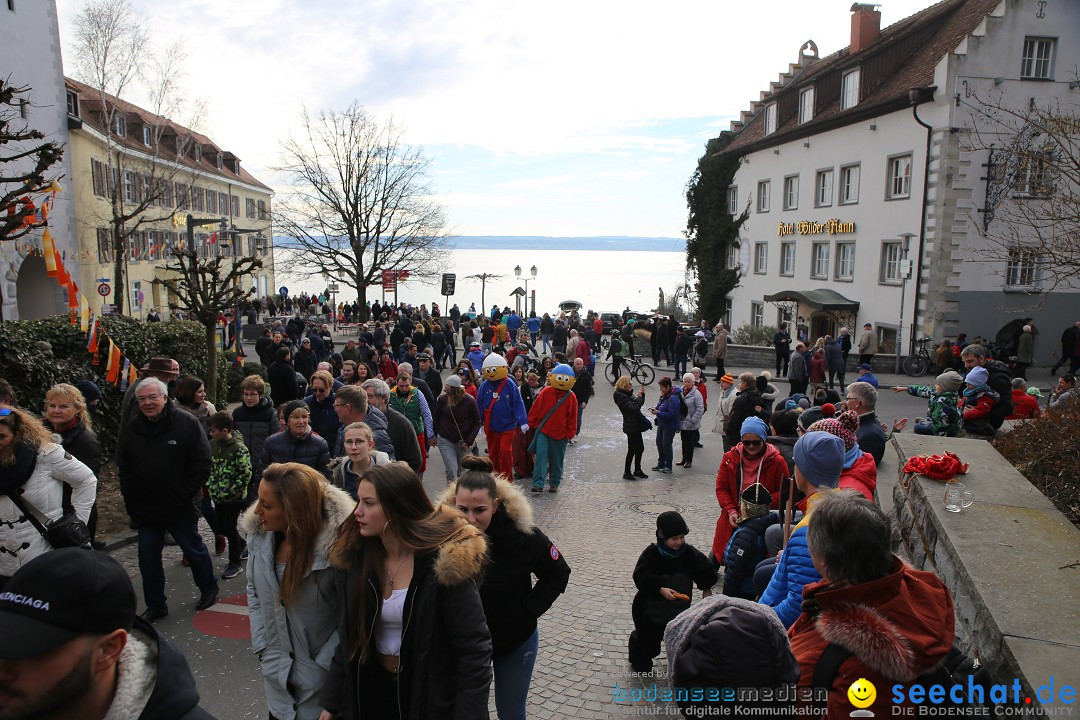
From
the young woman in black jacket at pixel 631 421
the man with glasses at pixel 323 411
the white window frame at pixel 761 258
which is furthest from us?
the white window frame at pixel 761 258

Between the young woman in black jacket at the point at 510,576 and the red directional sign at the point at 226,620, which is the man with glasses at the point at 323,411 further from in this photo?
the young woman in black jacket at the point at 510,576

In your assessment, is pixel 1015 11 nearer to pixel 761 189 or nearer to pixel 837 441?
pixel 761 189

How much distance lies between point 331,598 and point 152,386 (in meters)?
3.11

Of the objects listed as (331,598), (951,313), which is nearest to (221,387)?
(331,598)

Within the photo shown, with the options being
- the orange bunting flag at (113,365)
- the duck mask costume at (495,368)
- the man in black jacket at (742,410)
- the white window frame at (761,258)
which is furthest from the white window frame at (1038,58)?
the orange bunting flag at (113,365)

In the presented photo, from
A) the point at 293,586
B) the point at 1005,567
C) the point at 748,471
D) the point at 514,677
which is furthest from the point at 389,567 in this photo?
the point at 748,471

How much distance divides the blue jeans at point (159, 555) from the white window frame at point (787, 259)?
3092cm

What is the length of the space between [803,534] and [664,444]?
27.2 ft

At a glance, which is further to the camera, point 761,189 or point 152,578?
point 761,189

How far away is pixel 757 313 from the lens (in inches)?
1409

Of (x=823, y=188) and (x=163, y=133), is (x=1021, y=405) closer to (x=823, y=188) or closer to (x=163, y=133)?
(x=823, y=188)

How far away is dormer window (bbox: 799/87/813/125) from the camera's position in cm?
3136

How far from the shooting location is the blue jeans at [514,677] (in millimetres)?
3590

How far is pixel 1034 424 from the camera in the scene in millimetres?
7672
